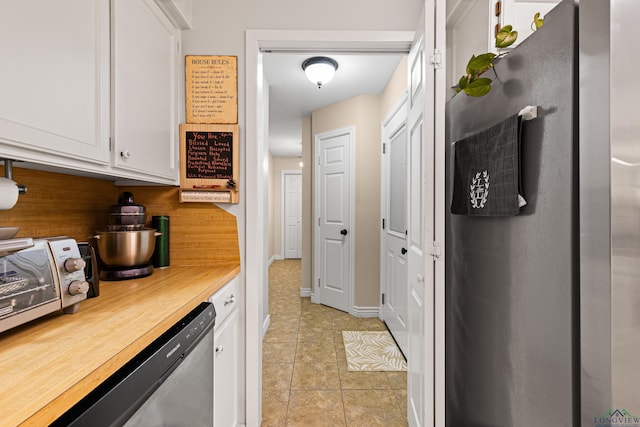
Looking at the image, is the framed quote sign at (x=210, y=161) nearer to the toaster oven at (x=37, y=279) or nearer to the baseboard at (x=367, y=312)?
the toaster oven at (x=37, y=279)

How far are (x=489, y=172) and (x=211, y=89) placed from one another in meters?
1.41

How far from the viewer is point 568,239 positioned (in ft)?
2.42

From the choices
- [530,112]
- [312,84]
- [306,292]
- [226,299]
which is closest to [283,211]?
[306,292]

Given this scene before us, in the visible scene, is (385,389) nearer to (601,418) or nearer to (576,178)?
(601,418)

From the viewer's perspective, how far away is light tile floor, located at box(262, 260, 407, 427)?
1771mm

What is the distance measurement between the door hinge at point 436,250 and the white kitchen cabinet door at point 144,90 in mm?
1263

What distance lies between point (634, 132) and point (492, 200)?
439 millimetres

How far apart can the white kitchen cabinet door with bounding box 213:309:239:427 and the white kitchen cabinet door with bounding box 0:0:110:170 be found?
0.86m

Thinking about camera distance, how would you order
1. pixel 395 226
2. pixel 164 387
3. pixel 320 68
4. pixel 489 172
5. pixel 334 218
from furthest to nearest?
pixel 334 218 → pixel 395 226 → pixel 320 68 → pixel 489 172 → pixel 164 387

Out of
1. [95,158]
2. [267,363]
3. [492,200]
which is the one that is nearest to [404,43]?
[492,200]

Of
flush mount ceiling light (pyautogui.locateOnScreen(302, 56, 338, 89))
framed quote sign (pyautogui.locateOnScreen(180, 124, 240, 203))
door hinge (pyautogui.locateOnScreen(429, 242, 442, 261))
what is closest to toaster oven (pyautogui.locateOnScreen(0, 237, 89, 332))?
framed quote sign (pyautogui.locateOnScreen(180, 124, 240, 203))

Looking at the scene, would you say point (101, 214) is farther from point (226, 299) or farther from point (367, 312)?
point (367, 312)

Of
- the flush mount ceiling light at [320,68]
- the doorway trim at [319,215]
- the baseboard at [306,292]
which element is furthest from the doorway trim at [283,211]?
the flush mount ceiling light at [320,68]

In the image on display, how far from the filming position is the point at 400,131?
104 inches
